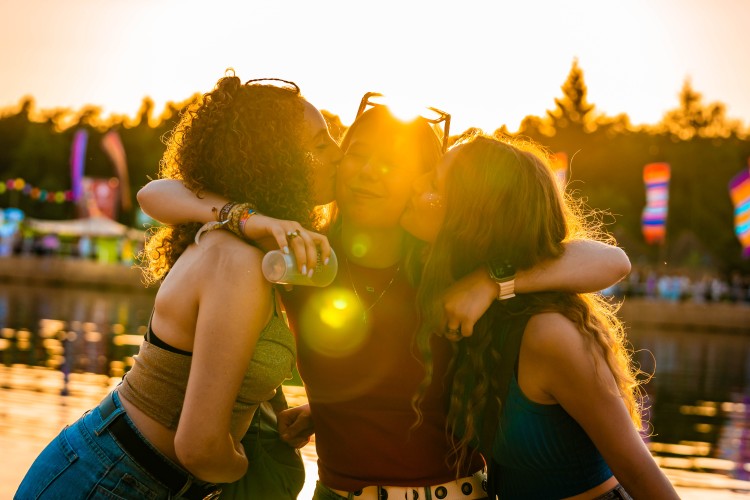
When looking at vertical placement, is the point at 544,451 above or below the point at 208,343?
below

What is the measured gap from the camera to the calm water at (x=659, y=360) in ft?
36.4

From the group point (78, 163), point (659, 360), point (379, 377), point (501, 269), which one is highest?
point (78, 163)

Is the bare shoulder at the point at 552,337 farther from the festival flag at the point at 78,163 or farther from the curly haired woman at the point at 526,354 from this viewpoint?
the festival flag at the point at 78,163

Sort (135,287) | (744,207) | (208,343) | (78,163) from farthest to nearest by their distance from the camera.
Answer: (78,163), (135,287), (744,207), (208,343)

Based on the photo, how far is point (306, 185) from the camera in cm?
240

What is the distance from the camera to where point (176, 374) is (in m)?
2.23

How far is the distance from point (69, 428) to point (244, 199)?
0.71 m

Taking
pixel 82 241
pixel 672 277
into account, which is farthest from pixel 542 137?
pixel 82 241

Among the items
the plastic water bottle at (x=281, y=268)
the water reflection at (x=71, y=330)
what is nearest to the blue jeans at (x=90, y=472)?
the plastic water bottle at (x=281, y=268)

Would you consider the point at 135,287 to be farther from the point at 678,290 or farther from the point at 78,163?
the point at 678,290

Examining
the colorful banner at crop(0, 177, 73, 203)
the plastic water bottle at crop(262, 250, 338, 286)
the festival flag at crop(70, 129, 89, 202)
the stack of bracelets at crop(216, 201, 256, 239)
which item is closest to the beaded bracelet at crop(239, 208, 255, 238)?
the stack of bracelets at crop(216, 201, 256, 239)

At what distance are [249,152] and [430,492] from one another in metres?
1.13

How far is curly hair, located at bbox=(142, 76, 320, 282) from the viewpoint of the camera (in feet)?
7.61

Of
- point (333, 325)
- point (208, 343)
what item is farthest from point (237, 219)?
point (333, 325)
